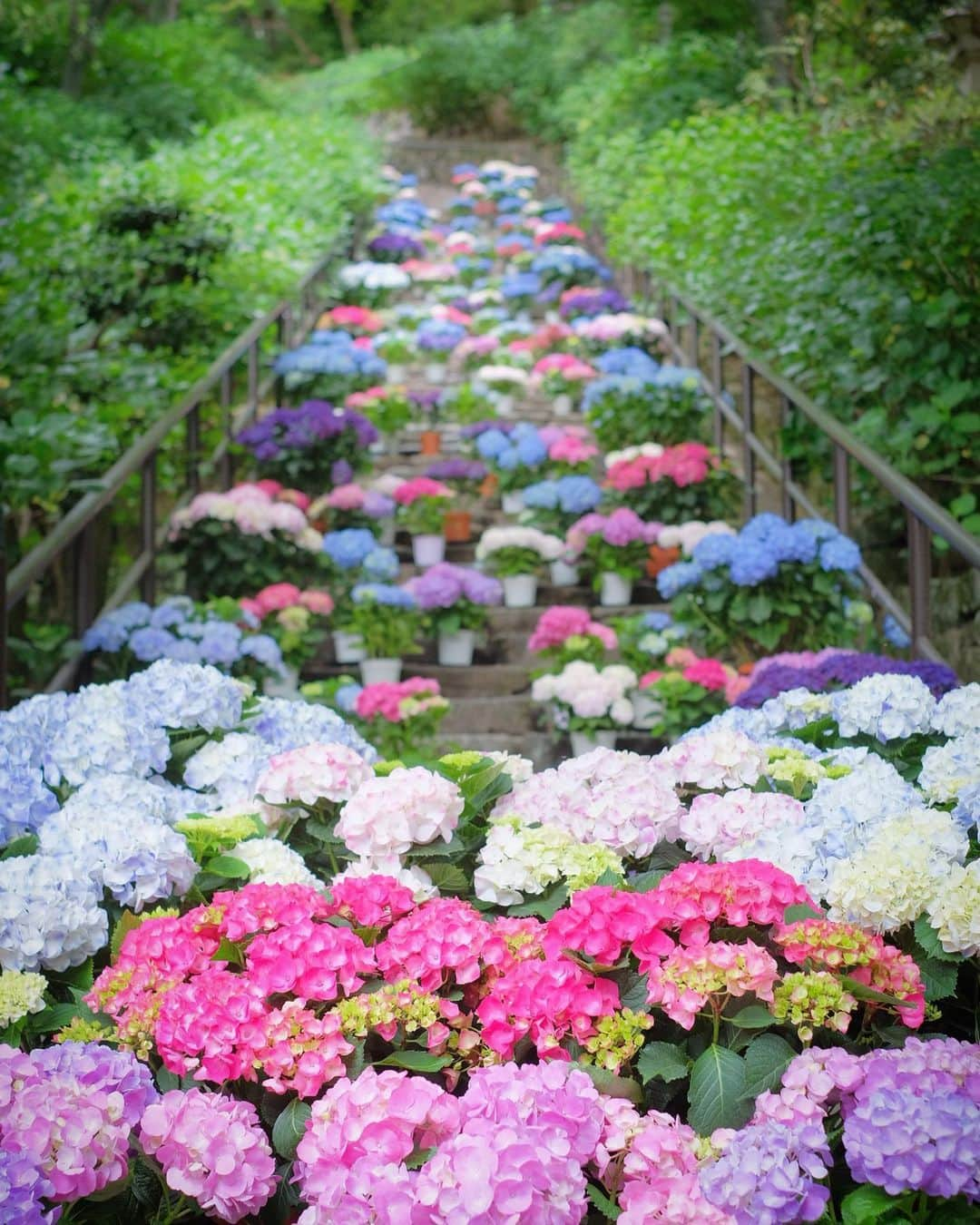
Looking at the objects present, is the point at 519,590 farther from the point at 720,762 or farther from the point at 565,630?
the point at 720,762

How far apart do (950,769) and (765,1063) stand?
2.46 feet

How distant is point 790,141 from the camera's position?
8.92m

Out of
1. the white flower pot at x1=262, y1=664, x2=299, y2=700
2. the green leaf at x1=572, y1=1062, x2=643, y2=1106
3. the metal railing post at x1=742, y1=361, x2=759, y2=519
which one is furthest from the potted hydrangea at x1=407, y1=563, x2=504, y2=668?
the green leaf at x1=572, y1=1062, x2=643, y2=1106

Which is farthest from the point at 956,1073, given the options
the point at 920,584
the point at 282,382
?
the point at 282,382

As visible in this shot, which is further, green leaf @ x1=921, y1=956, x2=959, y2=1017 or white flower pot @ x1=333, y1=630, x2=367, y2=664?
white flower pot @ x1=333, y1=630, x2=367, y2=664

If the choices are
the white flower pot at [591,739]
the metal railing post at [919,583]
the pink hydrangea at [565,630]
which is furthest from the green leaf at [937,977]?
the pink hydrangea at [565,630]

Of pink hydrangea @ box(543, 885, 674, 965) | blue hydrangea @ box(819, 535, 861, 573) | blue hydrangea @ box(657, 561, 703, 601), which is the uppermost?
pink hydrangea @ box(543, 885, 674, 965)

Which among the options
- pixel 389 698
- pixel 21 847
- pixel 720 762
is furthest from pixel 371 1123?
pixel 389 698

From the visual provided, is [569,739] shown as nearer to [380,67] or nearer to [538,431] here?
[538,431]

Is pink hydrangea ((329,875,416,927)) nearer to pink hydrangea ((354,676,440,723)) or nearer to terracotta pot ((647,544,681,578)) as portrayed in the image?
pink hydrangea ((354,676,440,723))

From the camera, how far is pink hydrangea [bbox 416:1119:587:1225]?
4.94 ft

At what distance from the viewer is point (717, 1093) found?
172 cm

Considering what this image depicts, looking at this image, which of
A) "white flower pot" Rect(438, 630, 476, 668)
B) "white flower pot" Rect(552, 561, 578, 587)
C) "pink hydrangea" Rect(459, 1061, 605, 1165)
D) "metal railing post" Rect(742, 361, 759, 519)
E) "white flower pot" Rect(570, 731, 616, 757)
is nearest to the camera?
"pink hydrangea" Rect(459, 1061, 605, 1165)

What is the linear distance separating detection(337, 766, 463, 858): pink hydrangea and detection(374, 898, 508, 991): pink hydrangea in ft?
0.90
